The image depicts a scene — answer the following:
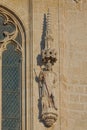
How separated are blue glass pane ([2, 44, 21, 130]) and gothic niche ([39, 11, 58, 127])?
1.85ft

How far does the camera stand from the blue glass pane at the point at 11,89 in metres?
32.6

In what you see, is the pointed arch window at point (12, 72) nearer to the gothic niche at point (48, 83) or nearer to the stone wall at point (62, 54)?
the stone wall at point (62, 54)

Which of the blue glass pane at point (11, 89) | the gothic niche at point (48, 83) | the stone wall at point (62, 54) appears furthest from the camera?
the blue glass pane at point (11, 89)

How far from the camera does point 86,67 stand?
33000mm

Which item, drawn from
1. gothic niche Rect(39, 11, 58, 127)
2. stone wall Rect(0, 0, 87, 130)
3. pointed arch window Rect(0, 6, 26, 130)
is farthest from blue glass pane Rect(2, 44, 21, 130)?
gothic niche Rect(39, 11, 58, 127)

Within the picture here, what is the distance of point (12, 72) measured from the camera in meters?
33.0

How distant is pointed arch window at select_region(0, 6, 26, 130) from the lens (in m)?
32.6

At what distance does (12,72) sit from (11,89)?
37cm

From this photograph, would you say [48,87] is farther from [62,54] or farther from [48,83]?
[62,54]

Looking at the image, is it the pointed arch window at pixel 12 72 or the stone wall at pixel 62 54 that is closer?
the stone wall at pixel 62 54

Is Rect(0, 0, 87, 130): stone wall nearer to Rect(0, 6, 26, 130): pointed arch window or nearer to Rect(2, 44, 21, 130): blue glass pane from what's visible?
Rect(0, 6, 26, 130): pointed arch window

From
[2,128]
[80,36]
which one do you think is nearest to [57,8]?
[80,36]

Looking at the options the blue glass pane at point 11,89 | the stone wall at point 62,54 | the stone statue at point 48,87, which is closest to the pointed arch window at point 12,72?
the blue glass pane at point 11,89

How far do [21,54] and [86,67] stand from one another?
4.40ft
